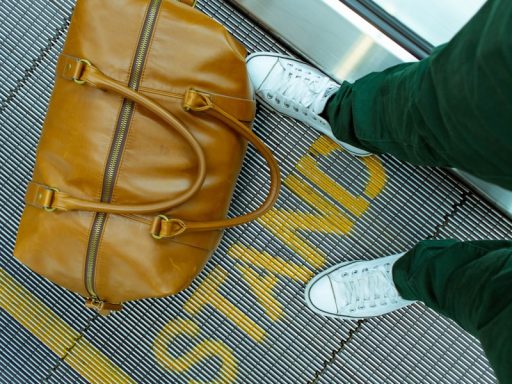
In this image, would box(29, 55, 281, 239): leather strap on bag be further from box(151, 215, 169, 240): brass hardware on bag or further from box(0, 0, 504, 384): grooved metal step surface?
box(0, 0, 504, 384): grooved metal step surface

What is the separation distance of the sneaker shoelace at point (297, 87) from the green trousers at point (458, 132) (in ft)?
0.19

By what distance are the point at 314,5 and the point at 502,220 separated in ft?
1.89

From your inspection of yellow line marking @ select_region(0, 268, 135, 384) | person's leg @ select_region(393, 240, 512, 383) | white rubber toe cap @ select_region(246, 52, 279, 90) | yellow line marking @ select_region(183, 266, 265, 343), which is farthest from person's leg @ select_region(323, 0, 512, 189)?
yellow line marking @ select_region(0, 268, 135, 384)

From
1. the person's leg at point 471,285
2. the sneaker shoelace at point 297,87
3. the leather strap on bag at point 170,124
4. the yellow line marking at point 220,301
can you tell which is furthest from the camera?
the yellow line marking at point 220,301

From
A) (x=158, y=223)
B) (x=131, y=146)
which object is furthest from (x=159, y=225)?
(x=131, y=146)

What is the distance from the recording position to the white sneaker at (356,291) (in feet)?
3.08

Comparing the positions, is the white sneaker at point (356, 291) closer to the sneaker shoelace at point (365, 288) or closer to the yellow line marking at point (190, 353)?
the sneaker shoelace at point (365, 288)

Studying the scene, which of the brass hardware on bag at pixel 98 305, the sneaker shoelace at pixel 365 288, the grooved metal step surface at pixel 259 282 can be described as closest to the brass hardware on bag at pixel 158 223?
the brass hardware on bag at pixel 98 305

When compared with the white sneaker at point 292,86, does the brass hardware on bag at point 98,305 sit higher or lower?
lower

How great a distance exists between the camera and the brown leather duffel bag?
2.40ft

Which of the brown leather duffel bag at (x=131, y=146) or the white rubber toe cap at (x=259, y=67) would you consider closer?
the brown leather duffel bag at (x=131, y=146)

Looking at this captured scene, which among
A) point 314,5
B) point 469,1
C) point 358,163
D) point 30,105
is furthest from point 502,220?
point 30,105

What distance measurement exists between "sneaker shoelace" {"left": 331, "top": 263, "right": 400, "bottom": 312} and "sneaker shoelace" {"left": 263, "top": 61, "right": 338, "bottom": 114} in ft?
1.11

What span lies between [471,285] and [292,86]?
489 mm
